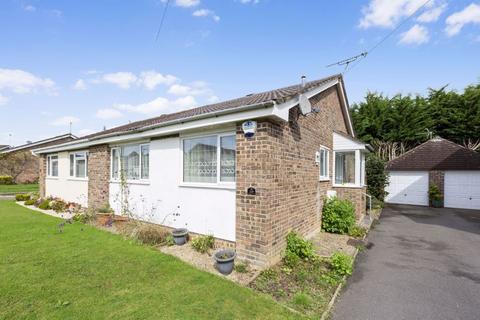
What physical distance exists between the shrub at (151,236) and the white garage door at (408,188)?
57.1 ft

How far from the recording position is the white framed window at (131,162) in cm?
844

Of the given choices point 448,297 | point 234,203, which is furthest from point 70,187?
point 448,297

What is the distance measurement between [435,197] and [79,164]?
2145 cm

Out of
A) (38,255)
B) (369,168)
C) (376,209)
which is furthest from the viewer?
(369,168)

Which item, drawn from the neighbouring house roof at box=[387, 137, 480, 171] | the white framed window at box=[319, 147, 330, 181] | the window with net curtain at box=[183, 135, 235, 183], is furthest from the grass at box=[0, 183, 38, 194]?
the neighbouring house roof at box=[387, 137, 480, 171]

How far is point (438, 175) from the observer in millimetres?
16250

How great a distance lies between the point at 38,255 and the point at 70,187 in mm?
8371

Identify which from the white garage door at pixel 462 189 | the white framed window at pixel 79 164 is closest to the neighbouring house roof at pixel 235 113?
the white framed window at pixel 79 164

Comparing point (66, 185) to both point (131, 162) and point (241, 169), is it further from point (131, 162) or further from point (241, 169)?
point (241, 169)

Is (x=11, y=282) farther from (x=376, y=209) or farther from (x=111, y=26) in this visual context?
(x=376, y=209)

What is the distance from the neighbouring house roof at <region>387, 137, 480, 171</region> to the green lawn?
17.9 metres

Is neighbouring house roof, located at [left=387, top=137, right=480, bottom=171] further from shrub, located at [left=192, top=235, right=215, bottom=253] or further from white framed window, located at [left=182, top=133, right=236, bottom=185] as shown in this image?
shrub, located at [left=192, top=235, right=215, bottom=253]

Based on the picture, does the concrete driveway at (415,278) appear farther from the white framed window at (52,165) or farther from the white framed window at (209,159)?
the white framed window at (52,165)

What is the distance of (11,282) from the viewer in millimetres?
4328
